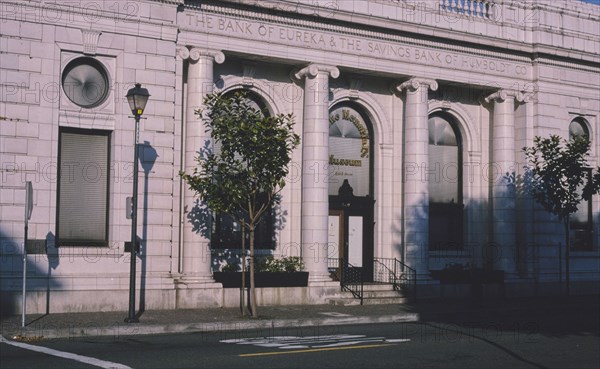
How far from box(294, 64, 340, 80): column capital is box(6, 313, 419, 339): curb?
8.51 m

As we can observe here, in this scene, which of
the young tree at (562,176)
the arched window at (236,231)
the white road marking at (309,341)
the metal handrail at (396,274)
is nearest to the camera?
the white road marking at (309,341)

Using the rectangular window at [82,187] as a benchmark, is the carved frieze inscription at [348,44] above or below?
above

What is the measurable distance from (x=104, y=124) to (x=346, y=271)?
10.2 m

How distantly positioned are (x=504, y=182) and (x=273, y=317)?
1306 cm

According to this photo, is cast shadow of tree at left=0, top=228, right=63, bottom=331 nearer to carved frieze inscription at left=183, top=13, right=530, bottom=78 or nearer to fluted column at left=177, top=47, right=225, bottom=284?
fluted column at left=177, top=47, right=225, bottom=284

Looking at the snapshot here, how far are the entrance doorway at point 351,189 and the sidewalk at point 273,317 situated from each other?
336 centimetres

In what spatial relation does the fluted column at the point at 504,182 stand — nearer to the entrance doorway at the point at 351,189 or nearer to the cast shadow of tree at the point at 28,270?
the entrance doorway at the point at 351,189

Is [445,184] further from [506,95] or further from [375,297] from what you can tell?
[375,297]

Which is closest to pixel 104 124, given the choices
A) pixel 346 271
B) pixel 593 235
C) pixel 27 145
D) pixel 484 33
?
pixel 27 145

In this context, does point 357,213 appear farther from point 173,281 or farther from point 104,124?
point 104,124

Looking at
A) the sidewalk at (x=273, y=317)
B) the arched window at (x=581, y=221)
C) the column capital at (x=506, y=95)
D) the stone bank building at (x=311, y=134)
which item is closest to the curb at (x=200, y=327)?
the sidewalk at (x=273, y=317)

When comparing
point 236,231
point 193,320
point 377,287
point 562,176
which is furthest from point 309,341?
point 562,176

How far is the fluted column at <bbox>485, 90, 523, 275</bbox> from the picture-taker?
109 feet

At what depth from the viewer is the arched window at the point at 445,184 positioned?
110 feet
